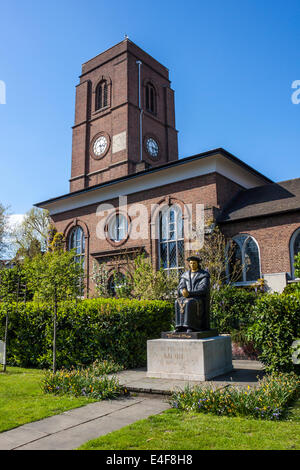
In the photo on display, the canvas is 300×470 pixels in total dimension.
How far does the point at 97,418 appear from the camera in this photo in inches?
234

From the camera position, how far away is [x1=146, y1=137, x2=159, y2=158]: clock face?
3275 cm

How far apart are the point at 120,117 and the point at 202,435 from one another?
29.8 metres

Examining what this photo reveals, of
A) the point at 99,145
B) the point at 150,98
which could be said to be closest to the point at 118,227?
the point at 99,145

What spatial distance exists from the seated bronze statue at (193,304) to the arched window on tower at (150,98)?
91.8 feet

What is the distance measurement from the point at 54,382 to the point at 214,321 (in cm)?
774

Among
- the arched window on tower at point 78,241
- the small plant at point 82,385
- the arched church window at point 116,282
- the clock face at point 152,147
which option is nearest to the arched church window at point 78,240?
the arched window on tower at point 78,241

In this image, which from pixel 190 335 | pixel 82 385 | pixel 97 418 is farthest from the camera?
pixel 190 335

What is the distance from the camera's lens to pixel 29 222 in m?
40.4

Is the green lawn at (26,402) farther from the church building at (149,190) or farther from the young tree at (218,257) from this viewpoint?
the young tree at (218,257)

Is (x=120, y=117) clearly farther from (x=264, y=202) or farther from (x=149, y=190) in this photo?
(x=264, y=202)

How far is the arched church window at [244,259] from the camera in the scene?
19.3 m

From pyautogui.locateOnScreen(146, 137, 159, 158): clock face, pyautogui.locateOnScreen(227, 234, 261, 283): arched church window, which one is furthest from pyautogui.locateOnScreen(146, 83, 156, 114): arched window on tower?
pyautogui.locateOnScreen(227, 234, 261, 283): arched church window

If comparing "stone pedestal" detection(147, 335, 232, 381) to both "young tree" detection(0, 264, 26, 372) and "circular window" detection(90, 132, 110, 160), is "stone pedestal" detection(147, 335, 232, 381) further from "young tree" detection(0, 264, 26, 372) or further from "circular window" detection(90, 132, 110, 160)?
"circular window" detection(90, 132, 110, 160)
